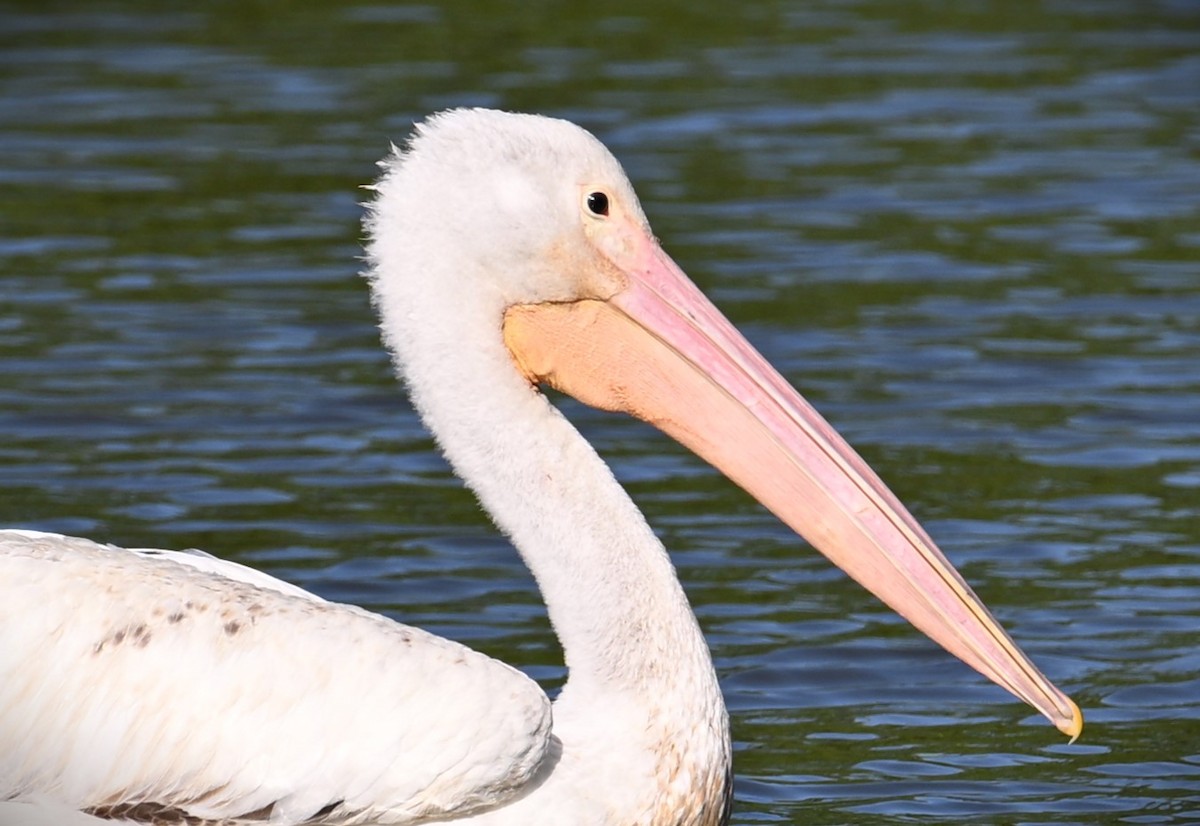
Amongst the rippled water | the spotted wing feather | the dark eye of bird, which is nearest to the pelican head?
the dark eye of bird

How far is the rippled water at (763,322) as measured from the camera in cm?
672

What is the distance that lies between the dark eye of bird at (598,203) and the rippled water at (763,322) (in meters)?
1.59

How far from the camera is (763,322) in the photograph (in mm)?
9688

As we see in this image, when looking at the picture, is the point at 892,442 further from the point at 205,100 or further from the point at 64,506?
the point at 205,100

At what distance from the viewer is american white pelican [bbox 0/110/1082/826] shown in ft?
15.2

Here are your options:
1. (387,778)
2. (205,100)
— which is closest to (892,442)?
(387,778)

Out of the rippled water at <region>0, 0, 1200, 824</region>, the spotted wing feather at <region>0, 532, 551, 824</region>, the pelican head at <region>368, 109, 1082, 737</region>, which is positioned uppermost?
the pelican head at <region>368, 109, 1082, 737</region>

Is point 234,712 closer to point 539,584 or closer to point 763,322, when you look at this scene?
point 539,584

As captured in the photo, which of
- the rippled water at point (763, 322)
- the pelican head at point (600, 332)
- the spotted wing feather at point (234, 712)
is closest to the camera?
the spotted wing feather at point (234, 712)

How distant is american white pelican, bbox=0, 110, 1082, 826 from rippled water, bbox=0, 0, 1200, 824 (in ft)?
3.47

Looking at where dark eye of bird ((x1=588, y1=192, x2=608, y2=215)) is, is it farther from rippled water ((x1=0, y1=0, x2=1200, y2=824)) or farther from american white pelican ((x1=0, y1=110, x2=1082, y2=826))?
rippled water ((x1=0, y1=0, x2=1200, y2=824))

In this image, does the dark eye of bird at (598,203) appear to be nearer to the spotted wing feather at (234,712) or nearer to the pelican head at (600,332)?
the pelican head at (600,332)

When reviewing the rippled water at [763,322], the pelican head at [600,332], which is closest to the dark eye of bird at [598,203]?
the pelican head at [600,332]

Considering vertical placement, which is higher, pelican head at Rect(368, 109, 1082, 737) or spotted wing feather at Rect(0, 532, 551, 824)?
pelican head at Rect(368, 109, 1082, 737)
